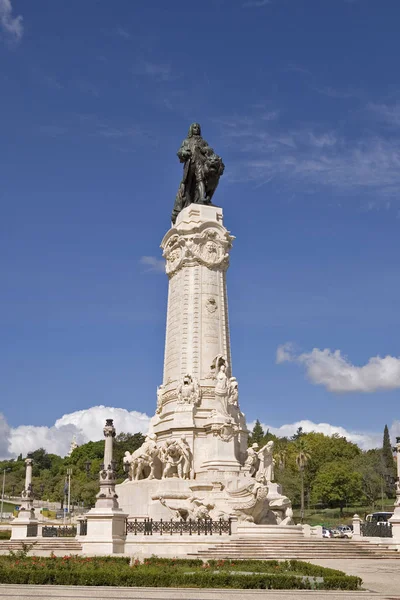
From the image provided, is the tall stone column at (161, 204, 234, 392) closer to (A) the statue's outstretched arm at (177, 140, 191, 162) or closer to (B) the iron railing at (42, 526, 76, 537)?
(A) the statue's outstretched arm at (177, 140, 191, 162)

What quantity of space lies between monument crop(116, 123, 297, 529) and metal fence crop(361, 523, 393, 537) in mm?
3969

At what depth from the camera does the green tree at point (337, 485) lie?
84.6 m

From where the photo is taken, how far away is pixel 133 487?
35031mm

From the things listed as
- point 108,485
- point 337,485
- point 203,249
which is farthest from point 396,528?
point 337,485

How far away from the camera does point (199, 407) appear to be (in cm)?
3747

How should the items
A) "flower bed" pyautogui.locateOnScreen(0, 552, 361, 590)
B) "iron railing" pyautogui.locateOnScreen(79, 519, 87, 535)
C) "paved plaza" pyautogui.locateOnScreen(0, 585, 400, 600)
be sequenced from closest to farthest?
"paved plaza" pyautogui.locateOnScreen(0, 585, 400, 600), "flower bed" pyautogui.locateOnScreen(0, 552, 361, 590), "iron railing" pyautogui.locateOnScreen(79, 519, 87, 535)

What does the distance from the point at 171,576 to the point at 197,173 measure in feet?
99.5

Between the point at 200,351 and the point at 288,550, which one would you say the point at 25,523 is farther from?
the point at 288,550

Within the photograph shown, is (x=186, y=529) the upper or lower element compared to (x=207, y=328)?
lower

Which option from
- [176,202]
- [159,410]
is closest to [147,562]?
[159,410]

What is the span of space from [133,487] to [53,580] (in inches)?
702

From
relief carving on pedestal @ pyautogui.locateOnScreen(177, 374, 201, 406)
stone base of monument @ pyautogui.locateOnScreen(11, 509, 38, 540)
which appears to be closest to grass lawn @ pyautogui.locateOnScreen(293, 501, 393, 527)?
relief carving on pedestal @ pyautogui.locateOnScreen(177, 374, 201, 406)

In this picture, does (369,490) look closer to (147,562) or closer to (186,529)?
(186,529)

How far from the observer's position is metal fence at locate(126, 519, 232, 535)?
92.8ft
